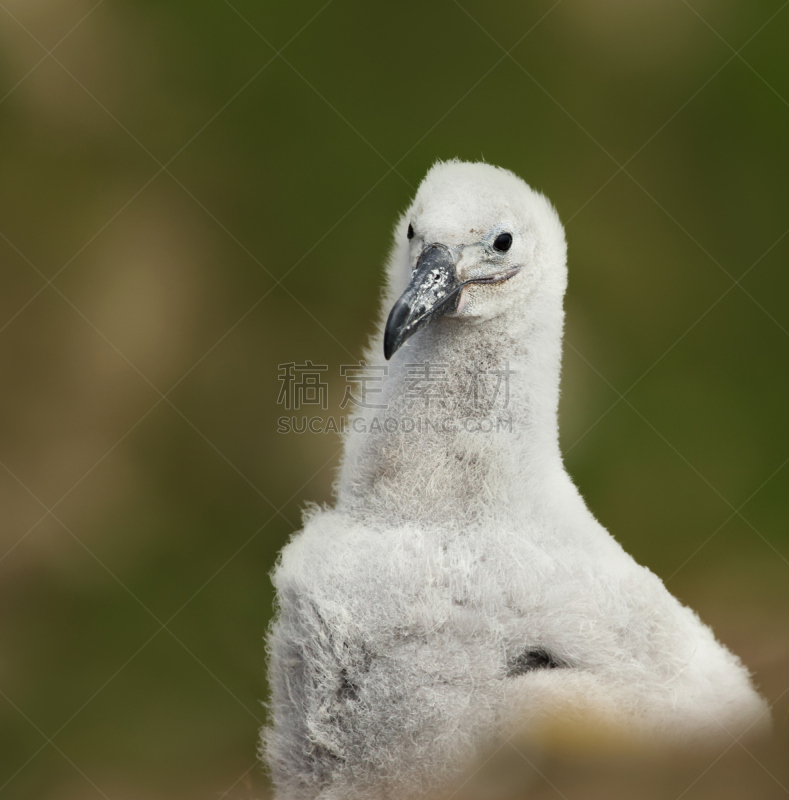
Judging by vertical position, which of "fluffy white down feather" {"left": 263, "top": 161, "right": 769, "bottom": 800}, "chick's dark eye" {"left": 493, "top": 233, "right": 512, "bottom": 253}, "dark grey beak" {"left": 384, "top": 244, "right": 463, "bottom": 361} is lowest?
"fluffy white down feather" {"left": 263, "top": 161, "right": 769, "bottom": 800}

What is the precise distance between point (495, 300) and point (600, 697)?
509 mm

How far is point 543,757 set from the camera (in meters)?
0.93

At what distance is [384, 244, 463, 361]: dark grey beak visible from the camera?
1038 mm

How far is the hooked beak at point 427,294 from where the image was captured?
104cm

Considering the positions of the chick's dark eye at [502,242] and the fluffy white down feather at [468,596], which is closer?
the fluffy white down feather at [468,596]

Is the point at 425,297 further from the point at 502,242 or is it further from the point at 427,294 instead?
the point at 502,242

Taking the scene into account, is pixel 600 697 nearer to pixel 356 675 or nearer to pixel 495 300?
pixel 356 675

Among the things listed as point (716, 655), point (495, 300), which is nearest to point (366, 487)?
point (495, 300)

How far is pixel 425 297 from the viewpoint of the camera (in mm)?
1083

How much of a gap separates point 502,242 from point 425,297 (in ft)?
0.50

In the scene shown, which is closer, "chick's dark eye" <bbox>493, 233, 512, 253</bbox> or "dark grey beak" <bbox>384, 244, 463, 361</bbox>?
"dark grey beak" <bbox>384, 244, 463, 361</bbox>

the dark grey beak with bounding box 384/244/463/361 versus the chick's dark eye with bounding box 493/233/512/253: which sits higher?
the chick's dark eye with bounding box 493/233/512/253

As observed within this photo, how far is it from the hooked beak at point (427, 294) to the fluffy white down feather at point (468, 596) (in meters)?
0.02

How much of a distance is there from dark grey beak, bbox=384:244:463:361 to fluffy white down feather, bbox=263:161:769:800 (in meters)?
0.03
